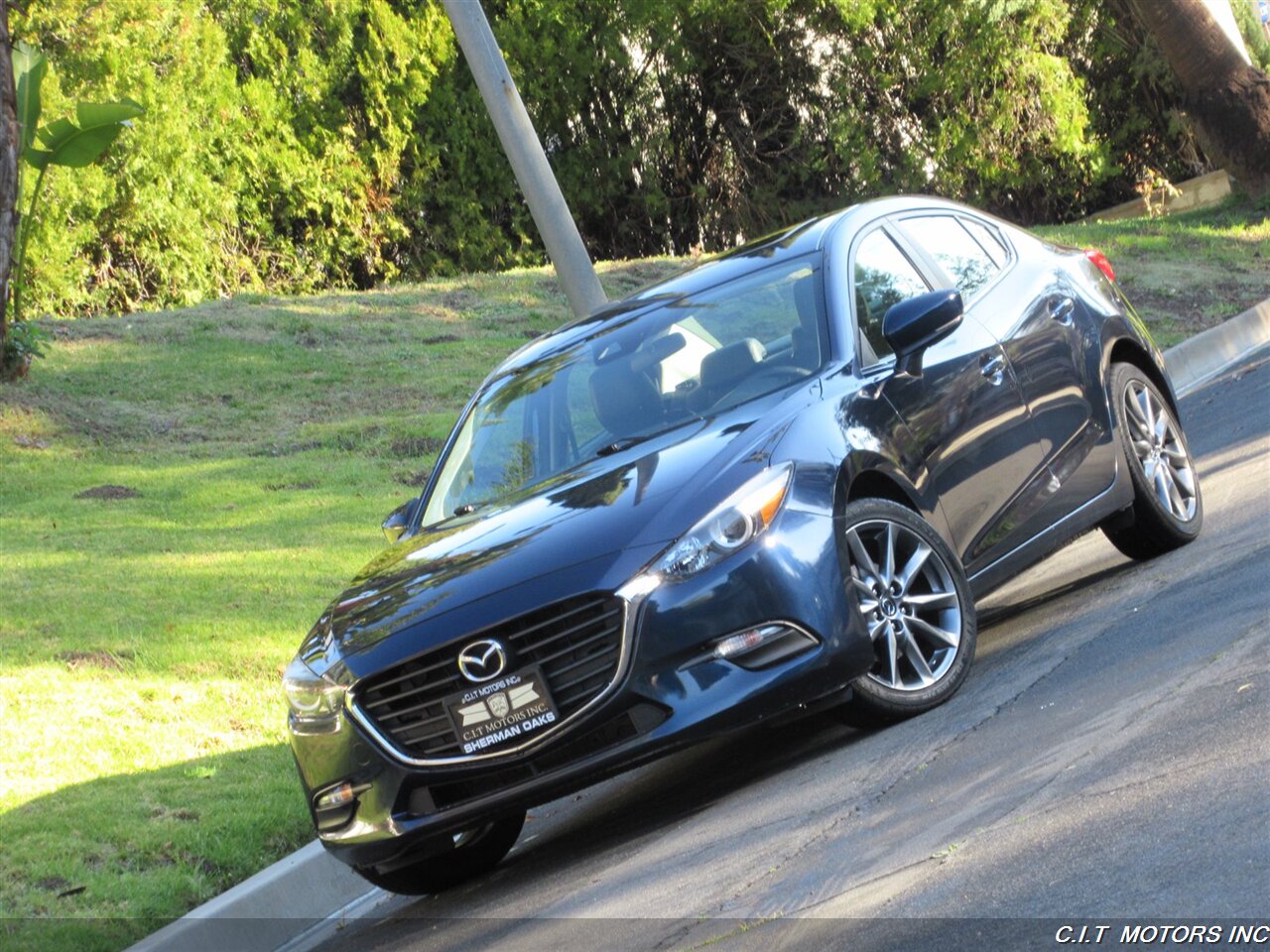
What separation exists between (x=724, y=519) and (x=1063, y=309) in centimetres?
280

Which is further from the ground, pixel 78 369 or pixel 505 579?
pixel 78 369

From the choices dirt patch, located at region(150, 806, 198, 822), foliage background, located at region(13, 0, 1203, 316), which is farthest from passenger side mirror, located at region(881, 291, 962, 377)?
foliage background, located at region(13, 0, 1203, 316)

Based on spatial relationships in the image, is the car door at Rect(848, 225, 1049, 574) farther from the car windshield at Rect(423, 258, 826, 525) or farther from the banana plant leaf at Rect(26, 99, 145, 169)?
the banana plant leaf at Rect(26, 99, 145, 169)

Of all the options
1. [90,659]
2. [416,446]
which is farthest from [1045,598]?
[416,446]

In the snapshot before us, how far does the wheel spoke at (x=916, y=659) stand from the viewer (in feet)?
19.9

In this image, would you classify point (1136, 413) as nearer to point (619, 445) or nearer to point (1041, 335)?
point (1041, 335)

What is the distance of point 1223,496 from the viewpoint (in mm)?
8875

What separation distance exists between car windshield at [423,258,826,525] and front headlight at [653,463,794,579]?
82 cm

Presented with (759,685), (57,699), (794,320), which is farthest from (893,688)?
(57,699)

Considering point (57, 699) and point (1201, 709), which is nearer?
point (1201, 709)

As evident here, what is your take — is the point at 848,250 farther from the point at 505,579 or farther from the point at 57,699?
the point at 57,699

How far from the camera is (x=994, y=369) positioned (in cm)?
703

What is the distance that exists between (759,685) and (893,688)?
70 centimetres

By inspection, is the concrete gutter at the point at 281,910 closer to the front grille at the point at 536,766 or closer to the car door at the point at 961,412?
the front grille at the point at 536,766
